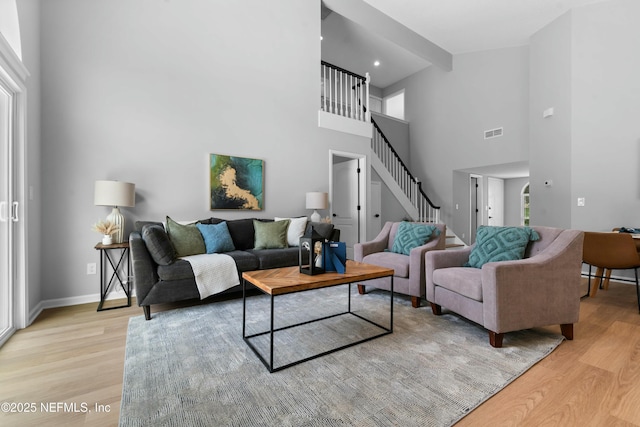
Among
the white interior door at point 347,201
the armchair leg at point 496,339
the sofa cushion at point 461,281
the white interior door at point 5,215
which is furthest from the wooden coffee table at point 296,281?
the white interior door at point 347,201

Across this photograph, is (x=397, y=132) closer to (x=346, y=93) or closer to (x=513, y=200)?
(x=346, y=93)

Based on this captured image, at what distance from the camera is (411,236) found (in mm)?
3236

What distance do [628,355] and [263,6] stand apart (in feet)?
17.7

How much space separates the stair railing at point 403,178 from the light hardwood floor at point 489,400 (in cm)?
476

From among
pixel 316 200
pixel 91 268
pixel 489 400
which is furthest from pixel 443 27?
pixel 91 268

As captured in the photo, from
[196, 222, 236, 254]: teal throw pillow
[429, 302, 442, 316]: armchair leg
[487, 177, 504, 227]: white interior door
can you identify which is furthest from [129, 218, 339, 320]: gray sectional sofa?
[487, 177, 504, 227]: white interior door

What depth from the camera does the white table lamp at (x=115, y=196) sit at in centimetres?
290

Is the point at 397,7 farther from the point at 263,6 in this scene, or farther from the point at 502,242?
the point at 502,242

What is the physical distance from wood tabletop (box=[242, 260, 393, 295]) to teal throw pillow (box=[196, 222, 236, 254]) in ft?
4.44

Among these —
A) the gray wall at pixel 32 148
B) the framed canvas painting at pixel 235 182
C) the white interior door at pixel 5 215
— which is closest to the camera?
the white interior door at pixel 5 215

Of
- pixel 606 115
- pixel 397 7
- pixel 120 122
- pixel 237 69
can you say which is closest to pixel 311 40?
pixel 237 69

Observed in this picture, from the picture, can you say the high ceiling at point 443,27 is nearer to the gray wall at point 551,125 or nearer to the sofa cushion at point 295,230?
the gray wall at point 551,125

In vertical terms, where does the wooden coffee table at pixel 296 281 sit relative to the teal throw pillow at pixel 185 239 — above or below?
below

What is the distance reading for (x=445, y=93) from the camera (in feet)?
23.2
